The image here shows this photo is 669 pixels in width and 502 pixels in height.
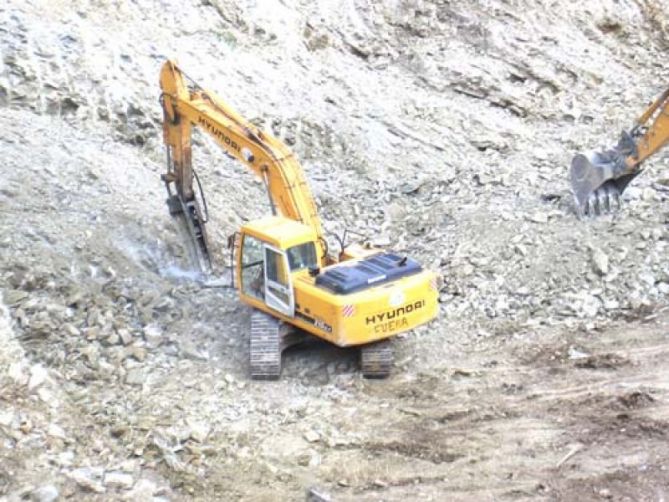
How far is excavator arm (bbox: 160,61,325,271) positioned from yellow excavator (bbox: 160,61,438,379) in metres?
0.01

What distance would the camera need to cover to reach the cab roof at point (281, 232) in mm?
10680

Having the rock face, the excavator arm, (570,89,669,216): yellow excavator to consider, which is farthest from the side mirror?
(570,89,669,216): yellow excavator

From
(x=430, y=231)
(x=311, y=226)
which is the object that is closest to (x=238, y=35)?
(x=430, y=231)

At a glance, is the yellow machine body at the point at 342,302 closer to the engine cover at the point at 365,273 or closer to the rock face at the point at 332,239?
the engine cover at the point at 365,273

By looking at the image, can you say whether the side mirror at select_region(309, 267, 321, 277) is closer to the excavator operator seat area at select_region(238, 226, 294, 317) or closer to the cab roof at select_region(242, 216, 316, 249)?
the excavator operator seat area at select_region(238, 226, 294, 317)

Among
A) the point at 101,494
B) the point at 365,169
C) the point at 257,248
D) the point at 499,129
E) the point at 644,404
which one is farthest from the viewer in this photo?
the point at 499,129

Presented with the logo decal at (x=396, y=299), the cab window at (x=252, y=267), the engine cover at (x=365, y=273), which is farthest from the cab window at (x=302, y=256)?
the logo decal at (x=396, y=299)

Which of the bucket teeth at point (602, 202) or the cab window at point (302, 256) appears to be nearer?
the cab window at point (302, 256)

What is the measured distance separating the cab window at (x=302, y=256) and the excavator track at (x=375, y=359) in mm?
1048

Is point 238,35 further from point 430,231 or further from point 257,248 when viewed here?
point 257,248

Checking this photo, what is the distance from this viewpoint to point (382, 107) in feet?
56.5

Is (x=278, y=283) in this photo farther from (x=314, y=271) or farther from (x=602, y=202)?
(x=602, y=202)

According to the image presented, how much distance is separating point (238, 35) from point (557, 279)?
7.92 m

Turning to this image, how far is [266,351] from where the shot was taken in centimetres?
1070
